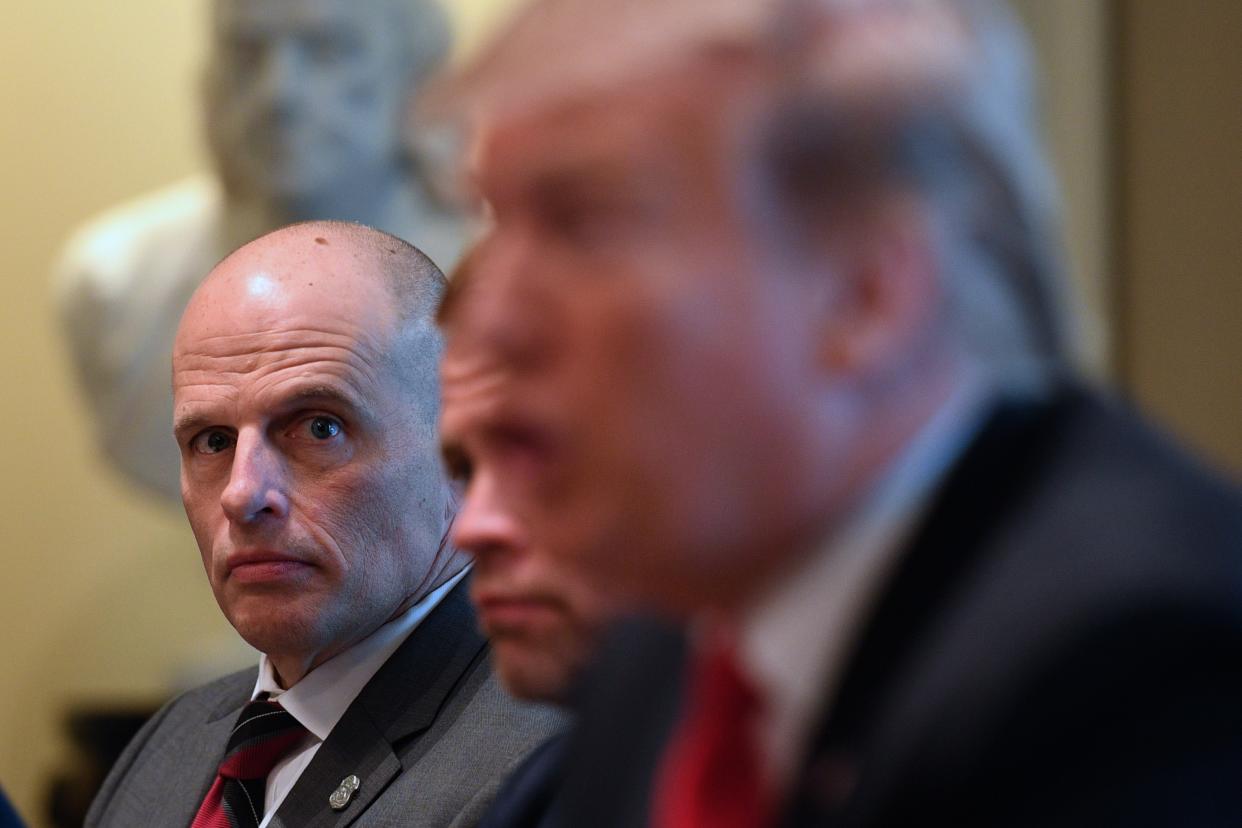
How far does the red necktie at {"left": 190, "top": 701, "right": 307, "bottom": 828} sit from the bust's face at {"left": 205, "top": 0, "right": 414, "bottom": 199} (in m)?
2.38

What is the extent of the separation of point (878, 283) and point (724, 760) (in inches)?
9.9

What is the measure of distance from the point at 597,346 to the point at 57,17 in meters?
4.30

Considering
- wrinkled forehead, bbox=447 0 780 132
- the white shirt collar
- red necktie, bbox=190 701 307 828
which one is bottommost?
red necktie, bbox=190 701 307 828

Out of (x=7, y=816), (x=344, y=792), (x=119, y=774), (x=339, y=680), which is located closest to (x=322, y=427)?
(x=339, y=680)

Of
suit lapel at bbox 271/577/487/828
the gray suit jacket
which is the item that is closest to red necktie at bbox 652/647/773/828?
the gray suit jacket

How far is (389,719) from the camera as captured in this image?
1604 mm

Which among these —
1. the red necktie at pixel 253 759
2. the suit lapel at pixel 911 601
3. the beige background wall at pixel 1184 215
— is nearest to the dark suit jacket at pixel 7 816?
the red necktie at pixel 253 759

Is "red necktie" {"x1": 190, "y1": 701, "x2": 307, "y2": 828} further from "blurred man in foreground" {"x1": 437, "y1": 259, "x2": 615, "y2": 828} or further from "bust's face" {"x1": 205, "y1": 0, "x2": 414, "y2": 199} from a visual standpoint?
"bust's face" {"x1": 205, "y1": 0, "x2": 414, "y2": 199}

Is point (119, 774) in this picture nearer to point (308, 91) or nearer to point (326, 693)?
point (326, 693)

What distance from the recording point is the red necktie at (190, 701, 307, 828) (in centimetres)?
164

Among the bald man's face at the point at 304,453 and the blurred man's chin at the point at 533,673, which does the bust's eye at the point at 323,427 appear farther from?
the blurred man's chin at the point at 533,673

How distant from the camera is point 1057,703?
2.23ft

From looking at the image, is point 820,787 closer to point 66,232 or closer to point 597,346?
point 597,346

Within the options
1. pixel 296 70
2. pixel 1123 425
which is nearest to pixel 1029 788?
pixel 1123 425
